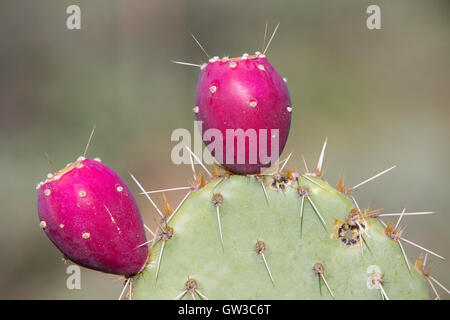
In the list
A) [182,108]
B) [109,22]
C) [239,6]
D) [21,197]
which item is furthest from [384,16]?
[21,197]

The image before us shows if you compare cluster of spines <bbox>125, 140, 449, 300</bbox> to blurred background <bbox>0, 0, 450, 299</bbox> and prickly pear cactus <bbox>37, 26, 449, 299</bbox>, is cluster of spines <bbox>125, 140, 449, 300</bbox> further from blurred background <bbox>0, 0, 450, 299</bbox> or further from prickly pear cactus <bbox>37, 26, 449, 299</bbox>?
blurred background <bbox>0, 0, 450, 299</bbox>

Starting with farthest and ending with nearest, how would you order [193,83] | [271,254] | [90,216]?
[193,83], [271,254], [90,216]

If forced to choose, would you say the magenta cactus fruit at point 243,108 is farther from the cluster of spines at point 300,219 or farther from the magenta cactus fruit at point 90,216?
the magenta cactus fruit at point 90,216

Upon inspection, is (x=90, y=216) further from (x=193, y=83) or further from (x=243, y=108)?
(x=193, y=83)

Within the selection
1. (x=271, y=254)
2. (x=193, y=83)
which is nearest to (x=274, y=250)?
(x=271, y=254)

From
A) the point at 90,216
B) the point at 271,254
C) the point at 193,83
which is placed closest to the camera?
the point at 90,216

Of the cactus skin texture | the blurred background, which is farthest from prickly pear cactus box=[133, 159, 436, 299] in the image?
the blurred background

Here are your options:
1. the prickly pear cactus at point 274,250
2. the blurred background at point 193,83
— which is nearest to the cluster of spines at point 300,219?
the prickly pear cactus at point 274,250
